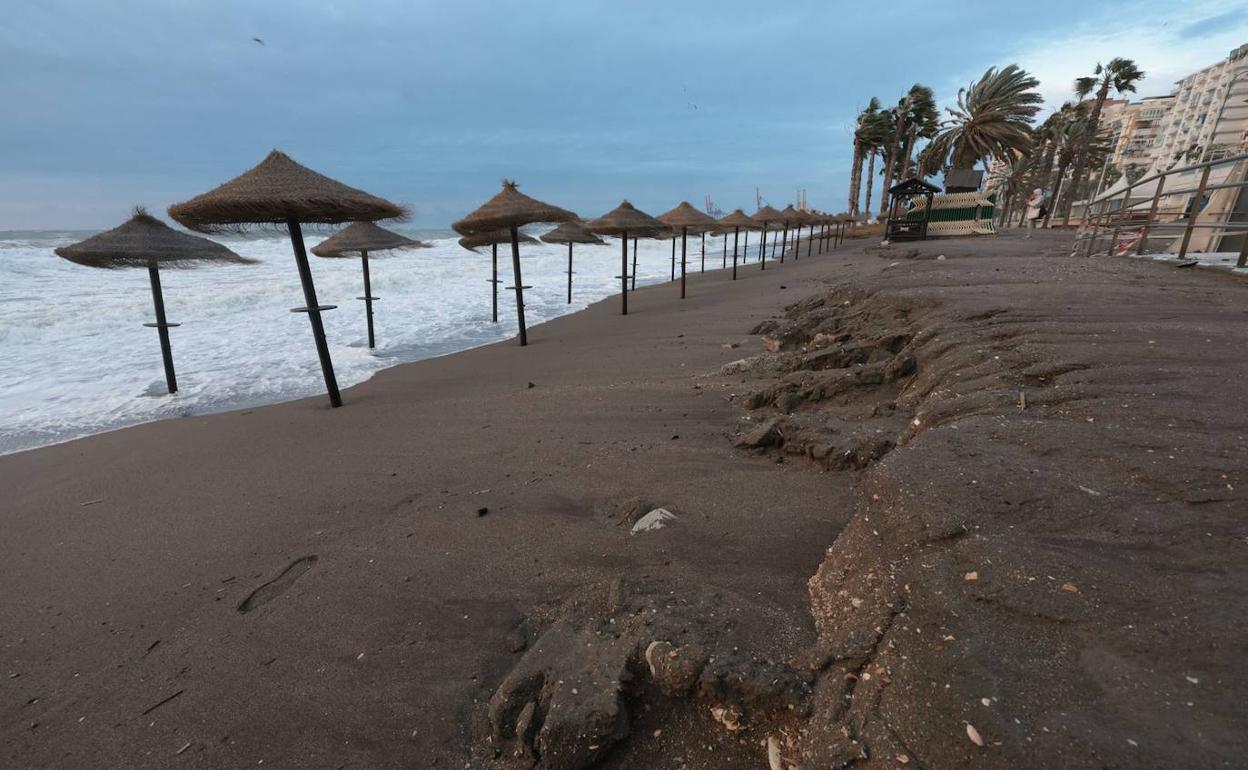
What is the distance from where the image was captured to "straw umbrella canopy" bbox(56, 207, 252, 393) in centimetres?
669

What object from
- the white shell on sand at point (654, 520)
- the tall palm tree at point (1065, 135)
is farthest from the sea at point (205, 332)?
the tall palm tree at point (1065, 135)

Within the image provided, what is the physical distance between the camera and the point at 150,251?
675cm

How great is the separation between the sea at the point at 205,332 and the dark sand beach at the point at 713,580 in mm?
2797

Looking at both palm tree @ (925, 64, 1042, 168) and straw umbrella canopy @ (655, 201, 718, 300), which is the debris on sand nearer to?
straw umbrella canopy @ (655, 201, 718, 300)

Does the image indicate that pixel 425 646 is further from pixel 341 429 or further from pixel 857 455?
pixel 341 429

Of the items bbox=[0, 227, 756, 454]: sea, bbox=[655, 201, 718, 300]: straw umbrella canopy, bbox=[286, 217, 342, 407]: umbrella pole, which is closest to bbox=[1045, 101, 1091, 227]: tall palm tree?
bbox=[655, 201, 718, 300]: straw umbrella canopy

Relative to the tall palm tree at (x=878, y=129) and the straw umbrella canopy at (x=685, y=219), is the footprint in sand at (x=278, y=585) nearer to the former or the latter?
the straw umbrella canopy at (x=685, y=219)

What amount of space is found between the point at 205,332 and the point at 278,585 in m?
12.1

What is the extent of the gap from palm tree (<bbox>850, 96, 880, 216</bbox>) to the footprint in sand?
43.3 metres

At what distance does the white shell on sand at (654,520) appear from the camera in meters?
2.56

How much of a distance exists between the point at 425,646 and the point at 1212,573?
98.6 inches

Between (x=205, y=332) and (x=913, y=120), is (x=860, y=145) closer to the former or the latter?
(x=913, y=120)

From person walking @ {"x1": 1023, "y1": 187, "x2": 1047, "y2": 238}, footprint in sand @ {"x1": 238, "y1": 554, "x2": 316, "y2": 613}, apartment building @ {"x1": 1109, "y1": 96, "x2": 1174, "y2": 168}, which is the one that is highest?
apartment building @ {"x1": 1109, "y1": 96, "x2": 1174, "y2": 168}

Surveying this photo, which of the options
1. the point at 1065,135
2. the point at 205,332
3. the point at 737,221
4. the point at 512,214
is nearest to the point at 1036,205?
the point at 1065,135
